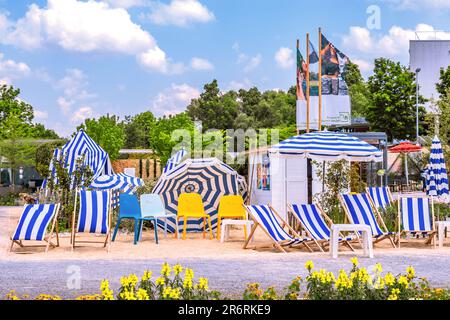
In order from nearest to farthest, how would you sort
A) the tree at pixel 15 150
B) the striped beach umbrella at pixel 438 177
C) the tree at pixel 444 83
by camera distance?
the striped beach umbrella at pixel 438 177
the tree at pixel 15 150
the tree at pixel 444 83

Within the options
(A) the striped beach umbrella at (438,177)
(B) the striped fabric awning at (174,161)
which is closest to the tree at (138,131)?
(B) the striped fabric awning at (174,161)

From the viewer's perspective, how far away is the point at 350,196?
11.9 meters

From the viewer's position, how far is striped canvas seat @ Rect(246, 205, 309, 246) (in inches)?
438

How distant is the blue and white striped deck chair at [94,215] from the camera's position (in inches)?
460

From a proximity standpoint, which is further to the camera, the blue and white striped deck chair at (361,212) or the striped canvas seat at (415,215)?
the striped canvas seat at (415,215)

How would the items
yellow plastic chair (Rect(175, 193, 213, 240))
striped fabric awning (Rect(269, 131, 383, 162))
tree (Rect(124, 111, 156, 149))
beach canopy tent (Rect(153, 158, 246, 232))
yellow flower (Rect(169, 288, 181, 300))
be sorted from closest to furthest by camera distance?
yellow flower (Rect(169, 288, 181, 300)), striped fabric awning (Rect(269, 131, 383, 162)), yellow plastic chair (Rect(175, 193, 213, 240)), beach canopy tent (Rect(153, 158, 246, 232)), tree (Rect(124, 111, 156, 149))

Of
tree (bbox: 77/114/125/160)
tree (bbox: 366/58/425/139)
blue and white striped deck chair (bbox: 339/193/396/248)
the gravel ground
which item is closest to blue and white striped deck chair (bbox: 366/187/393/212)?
blue and white striped deck chair (bbox: 339/193/396/248)

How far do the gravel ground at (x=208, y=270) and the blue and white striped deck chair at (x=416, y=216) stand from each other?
1.65 meters

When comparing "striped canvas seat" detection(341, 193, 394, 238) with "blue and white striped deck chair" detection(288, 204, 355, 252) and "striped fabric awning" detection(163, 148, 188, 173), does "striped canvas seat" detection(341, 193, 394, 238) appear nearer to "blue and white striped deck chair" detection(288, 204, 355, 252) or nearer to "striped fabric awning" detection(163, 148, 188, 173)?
"blue and white striped deck chair" detection(288, 204, 355, 252)

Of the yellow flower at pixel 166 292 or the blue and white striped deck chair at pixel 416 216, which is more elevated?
the blue and white striped deck chair at pixel 416 216

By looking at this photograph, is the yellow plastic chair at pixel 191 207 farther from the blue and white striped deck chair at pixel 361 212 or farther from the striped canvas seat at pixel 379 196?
the striped canvas seat at pixel 379 196

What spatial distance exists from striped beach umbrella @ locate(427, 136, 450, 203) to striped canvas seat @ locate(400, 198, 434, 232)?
9.18 feet

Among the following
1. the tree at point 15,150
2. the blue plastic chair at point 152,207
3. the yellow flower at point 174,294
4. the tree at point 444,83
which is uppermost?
the tree at point 444,83
